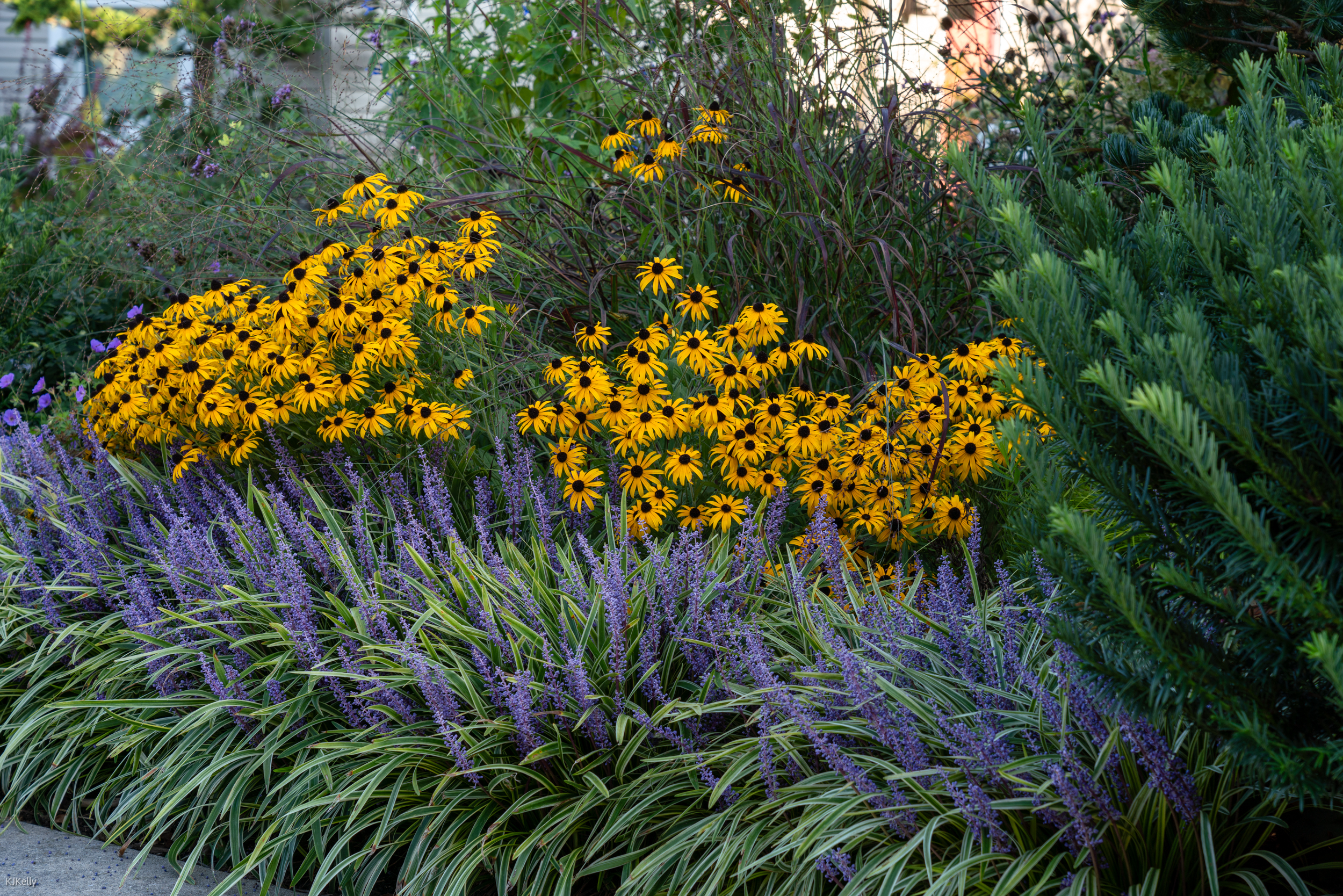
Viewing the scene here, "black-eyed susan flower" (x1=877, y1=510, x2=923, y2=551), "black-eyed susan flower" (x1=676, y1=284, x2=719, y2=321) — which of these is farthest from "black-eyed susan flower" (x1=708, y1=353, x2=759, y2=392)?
"black-eyed susan flower" (x1=877, y1=510, x2=923, y2=551)

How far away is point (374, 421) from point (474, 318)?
1.54 ft

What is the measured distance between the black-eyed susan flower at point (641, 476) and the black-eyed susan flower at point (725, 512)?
0.18 m

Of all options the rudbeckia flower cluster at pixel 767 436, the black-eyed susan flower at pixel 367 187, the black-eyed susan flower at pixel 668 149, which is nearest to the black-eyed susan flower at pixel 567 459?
the rudbeckia flower cluster at pixel 767 436

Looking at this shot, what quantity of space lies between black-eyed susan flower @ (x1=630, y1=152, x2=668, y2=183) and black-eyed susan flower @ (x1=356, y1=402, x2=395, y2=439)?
1.18m

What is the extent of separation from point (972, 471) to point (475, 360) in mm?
1886

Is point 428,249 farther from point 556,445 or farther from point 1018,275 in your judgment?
point 1018,275

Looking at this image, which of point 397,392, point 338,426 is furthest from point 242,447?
point 397,392

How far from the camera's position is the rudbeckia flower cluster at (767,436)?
324cm

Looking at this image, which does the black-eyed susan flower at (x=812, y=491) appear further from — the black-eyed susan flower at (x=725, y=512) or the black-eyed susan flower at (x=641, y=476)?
the black-eyed susan flower at (x=641, y=476)

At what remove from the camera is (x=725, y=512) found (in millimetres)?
3244

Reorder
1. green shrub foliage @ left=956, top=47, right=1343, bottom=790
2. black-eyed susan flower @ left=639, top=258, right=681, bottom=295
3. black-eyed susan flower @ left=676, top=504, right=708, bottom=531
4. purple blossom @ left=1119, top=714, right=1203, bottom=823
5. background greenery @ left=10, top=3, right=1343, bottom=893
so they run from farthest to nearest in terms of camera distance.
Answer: black-eyed susan flower @ left=639, top=258, right=681, bottom=295 → black-eyed susan flower @ left=676, top=504, right=708, bottom=531 → purple blossom @ left=1119, top=714, right=1203, bottom=823 → background greenery @ left=10, top=3, right=1343, bottom=893 → green shrub foliage @ left=956, top=47, right=1343, bottom=790

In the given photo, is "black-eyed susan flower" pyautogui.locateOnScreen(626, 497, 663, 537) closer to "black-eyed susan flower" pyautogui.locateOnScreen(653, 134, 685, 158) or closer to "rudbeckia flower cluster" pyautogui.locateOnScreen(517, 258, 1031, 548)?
"rudbeckia flower cluster" pyautogui.locateOnScreen(517, 258, 1031, 548)

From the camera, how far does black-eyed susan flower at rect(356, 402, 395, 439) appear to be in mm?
3416

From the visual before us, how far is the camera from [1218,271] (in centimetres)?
158
